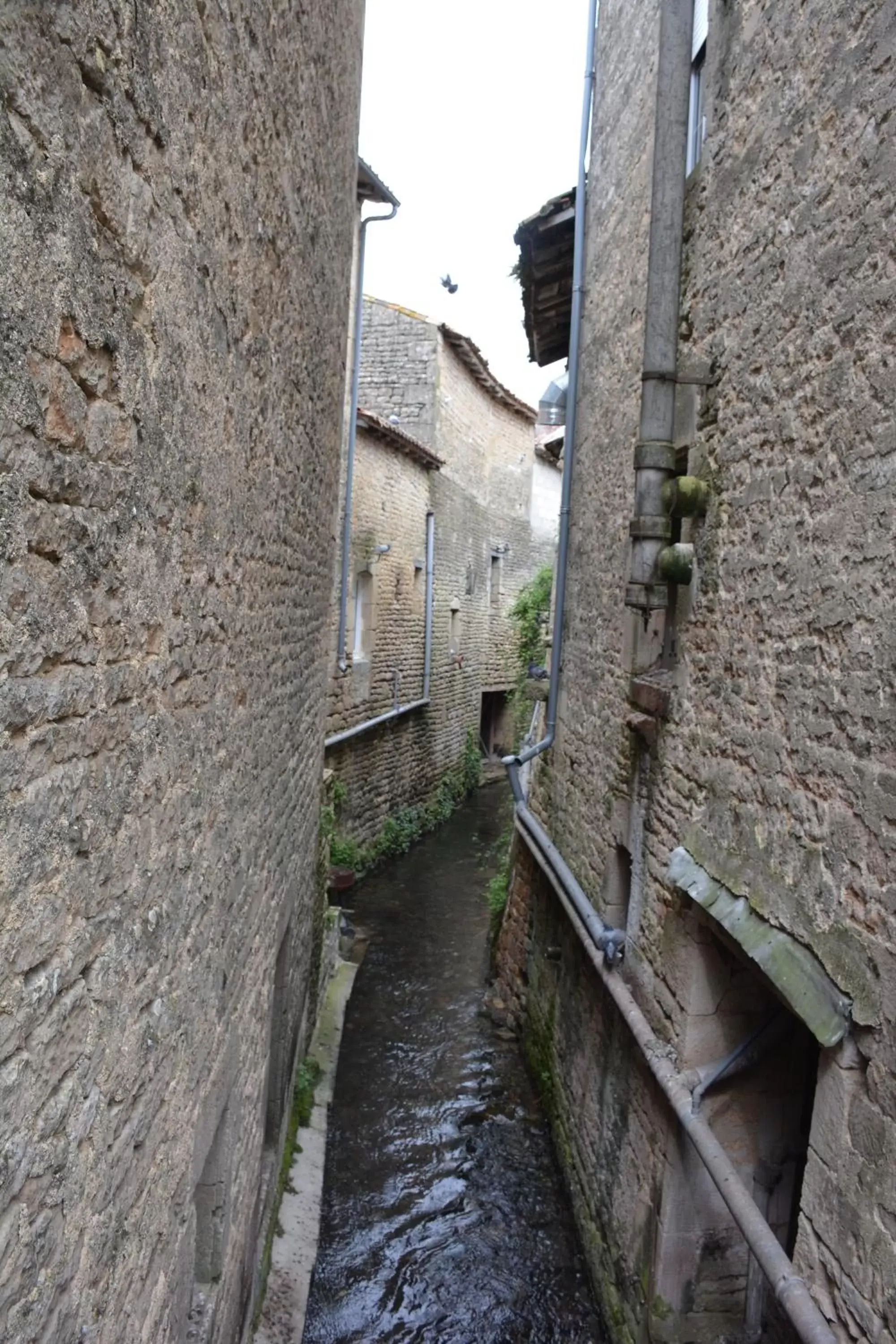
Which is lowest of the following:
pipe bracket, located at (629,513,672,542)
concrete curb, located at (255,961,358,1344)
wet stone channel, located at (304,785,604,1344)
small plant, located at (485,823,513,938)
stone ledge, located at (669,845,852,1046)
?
wet stone channel, located at (304,785,604,1344)

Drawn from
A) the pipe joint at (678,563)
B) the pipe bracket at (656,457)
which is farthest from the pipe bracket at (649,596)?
the pipe bracket at (656,457)

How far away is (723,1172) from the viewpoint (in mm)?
3365

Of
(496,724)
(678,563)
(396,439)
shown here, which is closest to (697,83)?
(678,563)

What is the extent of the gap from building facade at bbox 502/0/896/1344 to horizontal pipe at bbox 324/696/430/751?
533cm

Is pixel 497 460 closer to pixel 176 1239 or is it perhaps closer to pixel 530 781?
pixel 530 781

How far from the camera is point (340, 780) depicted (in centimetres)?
1255

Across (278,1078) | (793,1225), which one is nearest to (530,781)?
(278,1078)

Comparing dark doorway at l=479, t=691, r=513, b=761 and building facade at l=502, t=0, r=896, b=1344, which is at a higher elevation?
building facade at l=502, t=0, r=896, b=1344

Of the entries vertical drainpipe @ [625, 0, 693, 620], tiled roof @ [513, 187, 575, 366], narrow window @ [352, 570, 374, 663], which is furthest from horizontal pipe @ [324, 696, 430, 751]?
vertical drainpipe @ [625, 0, 693, 620]

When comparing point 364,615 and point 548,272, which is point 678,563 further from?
point 364,615

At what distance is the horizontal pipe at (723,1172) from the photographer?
2666mm

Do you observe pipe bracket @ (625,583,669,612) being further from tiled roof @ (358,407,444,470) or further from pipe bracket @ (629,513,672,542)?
tiled roof @ (358,407,444,470)

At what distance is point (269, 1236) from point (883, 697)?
4.48 metres

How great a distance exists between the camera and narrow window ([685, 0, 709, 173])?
467cm
